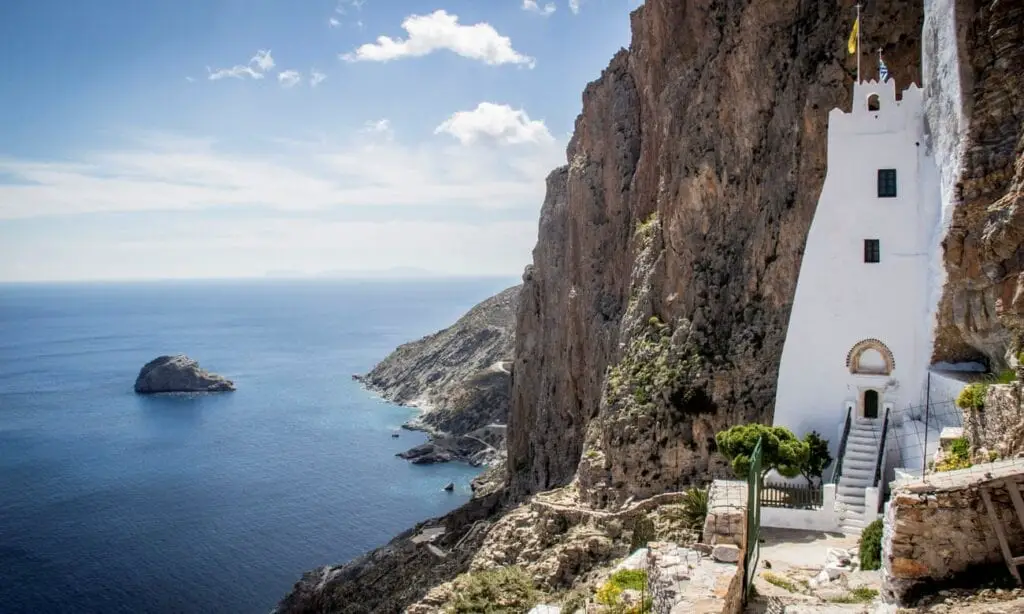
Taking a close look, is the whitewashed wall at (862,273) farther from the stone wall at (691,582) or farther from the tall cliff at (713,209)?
the stone wall at (691,582)

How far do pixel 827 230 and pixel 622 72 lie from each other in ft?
99.3

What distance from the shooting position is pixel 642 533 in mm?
29344

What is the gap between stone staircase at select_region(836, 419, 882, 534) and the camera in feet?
72.1

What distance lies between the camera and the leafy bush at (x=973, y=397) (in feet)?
63.8

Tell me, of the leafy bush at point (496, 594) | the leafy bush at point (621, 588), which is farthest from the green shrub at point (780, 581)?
the leafy bush at point (496, 594)

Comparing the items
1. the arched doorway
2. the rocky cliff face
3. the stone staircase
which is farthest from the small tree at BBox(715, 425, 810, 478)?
the rocky cliff face

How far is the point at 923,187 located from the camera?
81.4 feet

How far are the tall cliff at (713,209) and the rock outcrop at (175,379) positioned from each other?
10588 centimetres

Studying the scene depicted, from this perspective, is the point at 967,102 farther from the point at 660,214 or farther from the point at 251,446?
the point at 251,446

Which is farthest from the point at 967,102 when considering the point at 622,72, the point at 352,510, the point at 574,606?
the point at 352,510

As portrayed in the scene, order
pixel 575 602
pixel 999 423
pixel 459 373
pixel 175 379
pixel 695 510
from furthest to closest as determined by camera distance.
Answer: pixel 175 379, pixel 459 373, pixel 695 510, pixel 575 602, pixel 999 423

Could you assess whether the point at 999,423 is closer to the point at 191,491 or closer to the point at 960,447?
the point at 960,447

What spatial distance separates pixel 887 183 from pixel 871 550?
1222 cm

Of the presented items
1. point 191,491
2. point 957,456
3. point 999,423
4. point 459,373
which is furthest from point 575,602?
point 459,373
